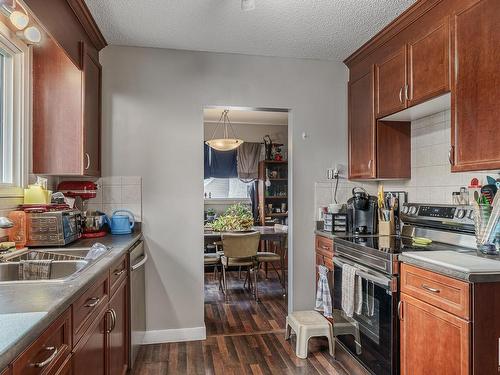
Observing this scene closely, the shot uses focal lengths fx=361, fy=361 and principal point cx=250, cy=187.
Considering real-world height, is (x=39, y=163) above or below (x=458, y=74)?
below

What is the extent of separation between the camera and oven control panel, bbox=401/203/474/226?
2.25m

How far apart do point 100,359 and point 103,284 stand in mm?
335

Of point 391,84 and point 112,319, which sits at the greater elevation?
point 391,84

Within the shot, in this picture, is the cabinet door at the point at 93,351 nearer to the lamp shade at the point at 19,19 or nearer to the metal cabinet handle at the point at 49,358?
the metal cabinet handle at the point at 49,358

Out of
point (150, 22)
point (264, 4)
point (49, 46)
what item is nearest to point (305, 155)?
point (264, 4)

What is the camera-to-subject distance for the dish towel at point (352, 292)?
240cm

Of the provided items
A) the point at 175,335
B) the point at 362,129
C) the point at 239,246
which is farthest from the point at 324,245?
the point at 175,335

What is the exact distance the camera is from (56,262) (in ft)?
5.83

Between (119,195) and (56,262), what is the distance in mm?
1209

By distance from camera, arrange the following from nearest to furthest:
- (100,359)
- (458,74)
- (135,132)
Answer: (100,359) < (458,74) < (135,132)

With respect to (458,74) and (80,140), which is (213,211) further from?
(458,74)

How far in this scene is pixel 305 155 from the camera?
325cm

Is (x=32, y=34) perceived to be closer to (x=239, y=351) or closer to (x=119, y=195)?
(x=119, y=195)

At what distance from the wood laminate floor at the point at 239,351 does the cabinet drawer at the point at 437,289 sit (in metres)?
0.95
